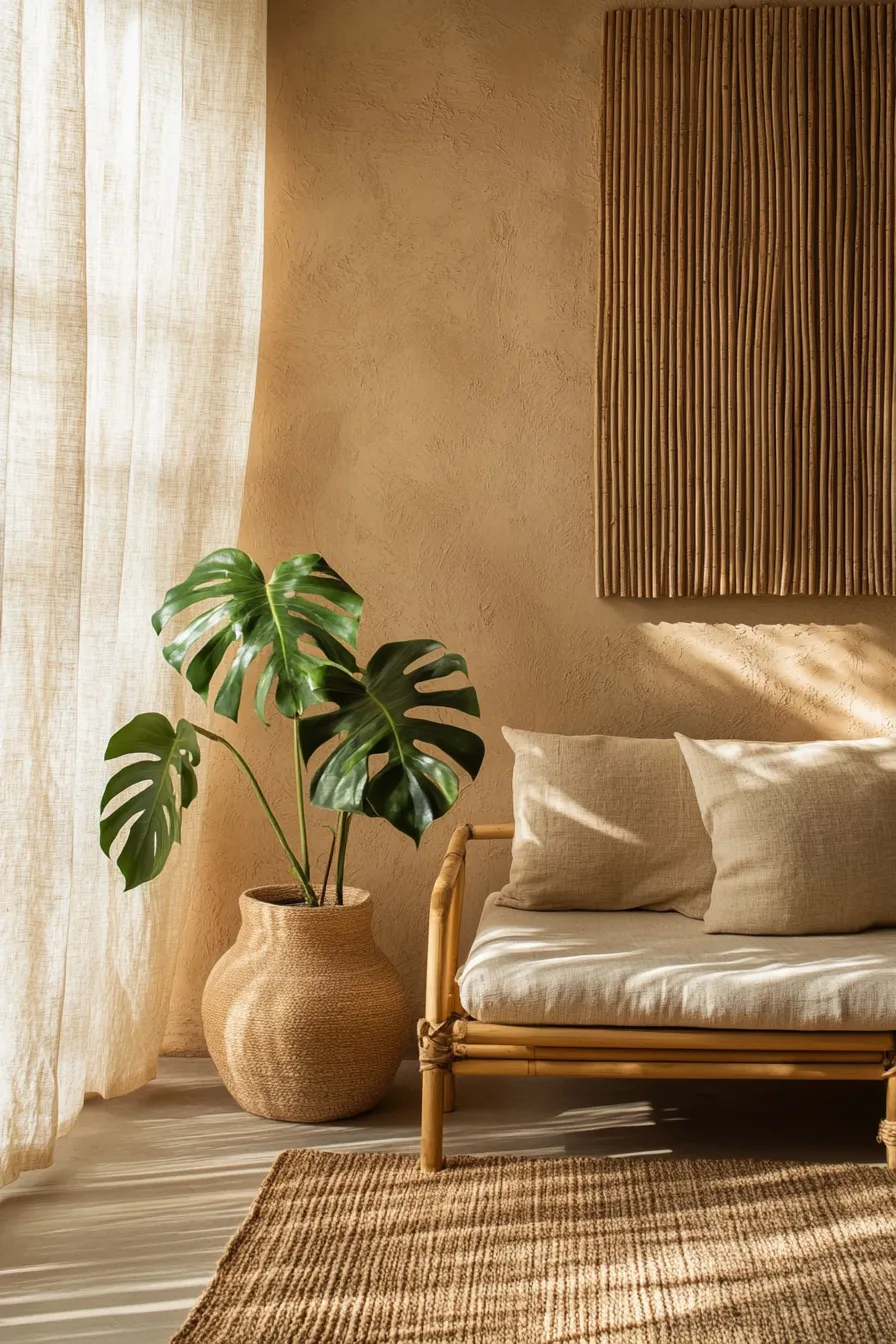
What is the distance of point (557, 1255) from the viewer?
6.90 ft

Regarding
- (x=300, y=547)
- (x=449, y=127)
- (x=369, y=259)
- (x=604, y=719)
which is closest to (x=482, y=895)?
(x=604, y=719)

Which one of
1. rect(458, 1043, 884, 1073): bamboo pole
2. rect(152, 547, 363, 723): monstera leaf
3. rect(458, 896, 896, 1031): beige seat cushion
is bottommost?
rect(458, 1043, 884, 1073): bamboo pole

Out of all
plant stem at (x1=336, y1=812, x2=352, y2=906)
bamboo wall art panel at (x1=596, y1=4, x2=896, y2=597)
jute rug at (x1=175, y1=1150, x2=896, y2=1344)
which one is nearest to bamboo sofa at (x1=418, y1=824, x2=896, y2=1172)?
jute rug at (x1=175, y1=1150, x2=896, y2=1344)

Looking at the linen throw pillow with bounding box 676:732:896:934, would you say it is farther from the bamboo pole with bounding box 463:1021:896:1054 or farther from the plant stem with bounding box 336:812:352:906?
the plant stem with bounding box 336:812:352:906

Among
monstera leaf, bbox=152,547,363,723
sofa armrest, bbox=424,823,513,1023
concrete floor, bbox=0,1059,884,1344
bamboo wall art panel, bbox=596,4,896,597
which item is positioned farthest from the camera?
bamboo wall art panel, bbox=596,4,896,597

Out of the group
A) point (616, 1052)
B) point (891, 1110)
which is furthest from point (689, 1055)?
point (891, 1110)

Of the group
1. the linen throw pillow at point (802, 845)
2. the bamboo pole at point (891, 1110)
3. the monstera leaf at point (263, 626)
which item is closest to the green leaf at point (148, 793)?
the monstera leaf at point (263, 626)

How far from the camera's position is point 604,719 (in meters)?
3.24

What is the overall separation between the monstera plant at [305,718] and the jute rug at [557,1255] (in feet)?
2.39

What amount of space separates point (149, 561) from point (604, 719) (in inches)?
49.2

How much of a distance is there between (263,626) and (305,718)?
22cm

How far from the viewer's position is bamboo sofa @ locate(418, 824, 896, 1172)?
236cm

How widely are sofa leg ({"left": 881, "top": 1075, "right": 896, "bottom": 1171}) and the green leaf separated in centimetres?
155

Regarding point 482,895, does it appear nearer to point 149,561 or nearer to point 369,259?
point 149,561
